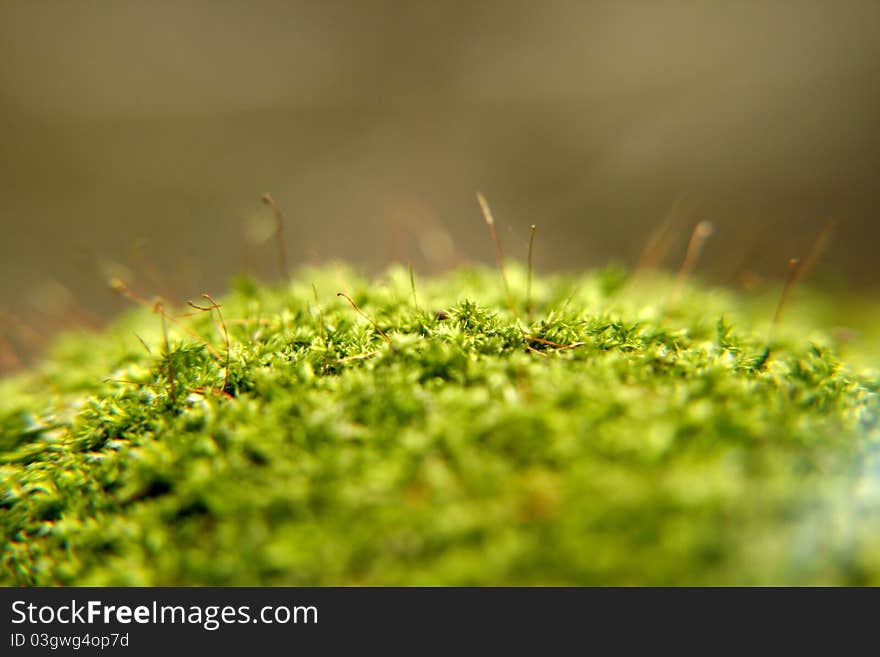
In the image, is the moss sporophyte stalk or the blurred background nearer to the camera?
the moss sporophyte stalk

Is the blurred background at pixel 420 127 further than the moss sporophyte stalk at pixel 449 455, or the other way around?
the blurred background at pixel 420 127

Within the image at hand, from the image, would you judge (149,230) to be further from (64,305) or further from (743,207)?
(743,207)

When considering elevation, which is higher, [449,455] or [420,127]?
[420,127]

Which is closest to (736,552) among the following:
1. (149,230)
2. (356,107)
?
(149,230)

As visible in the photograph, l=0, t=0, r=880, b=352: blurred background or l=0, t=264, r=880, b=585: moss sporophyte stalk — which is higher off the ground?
l=0, t=0, r=880, b=352: blurred background

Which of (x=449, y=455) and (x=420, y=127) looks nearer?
(x=449, y=455)

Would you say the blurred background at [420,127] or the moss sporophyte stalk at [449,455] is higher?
the blurred background at [420,127]
